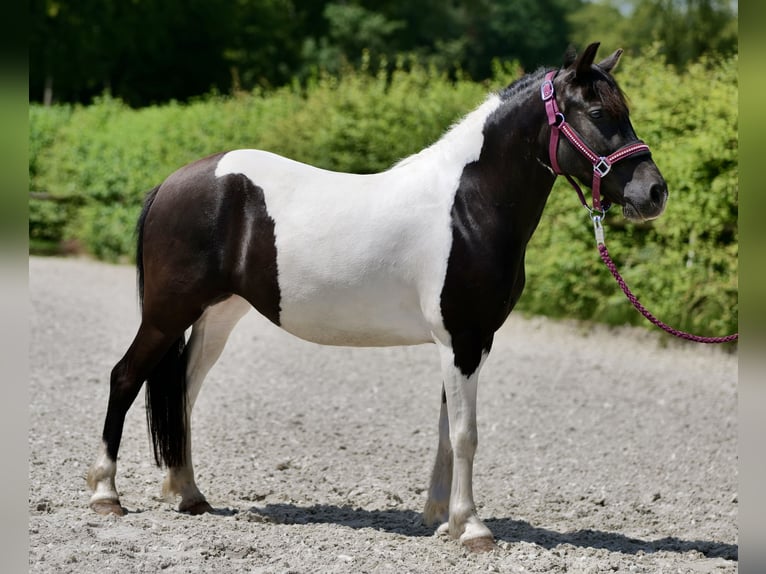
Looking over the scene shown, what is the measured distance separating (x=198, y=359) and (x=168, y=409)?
12.1 inches

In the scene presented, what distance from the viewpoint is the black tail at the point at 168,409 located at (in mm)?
4414

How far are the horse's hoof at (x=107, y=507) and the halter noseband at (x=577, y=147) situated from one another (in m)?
2.59

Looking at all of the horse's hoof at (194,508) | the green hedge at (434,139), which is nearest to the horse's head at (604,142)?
the horse's hoof at (194,508)

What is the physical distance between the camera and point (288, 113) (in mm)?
13273

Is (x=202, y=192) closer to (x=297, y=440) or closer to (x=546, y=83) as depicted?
(x=546, y=83)

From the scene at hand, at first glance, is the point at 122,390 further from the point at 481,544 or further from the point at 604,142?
the point at 604,142

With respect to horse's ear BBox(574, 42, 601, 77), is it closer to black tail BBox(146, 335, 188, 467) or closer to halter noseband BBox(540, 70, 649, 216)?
halter noseband BBox(540, 70, 649, 216)

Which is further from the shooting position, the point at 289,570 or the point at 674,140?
the point at 674,140

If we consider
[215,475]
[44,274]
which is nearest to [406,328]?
[215,475]

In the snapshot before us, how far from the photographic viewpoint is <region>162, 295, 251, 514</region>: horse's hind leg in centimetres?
445

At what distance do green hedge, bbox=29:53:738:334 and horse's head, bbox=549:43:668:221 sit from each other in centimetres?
553

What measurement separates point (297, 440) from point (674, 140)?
220 inches

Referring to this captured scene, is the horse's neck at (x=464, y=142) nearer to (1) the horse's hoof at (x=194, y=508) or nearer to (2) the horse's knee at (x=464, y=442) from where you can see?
(2) the horse's knee at (x=464, y=442)

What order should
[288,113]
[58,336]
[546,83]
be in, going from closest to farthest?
[546,83] → [58,336] → [288,113]
